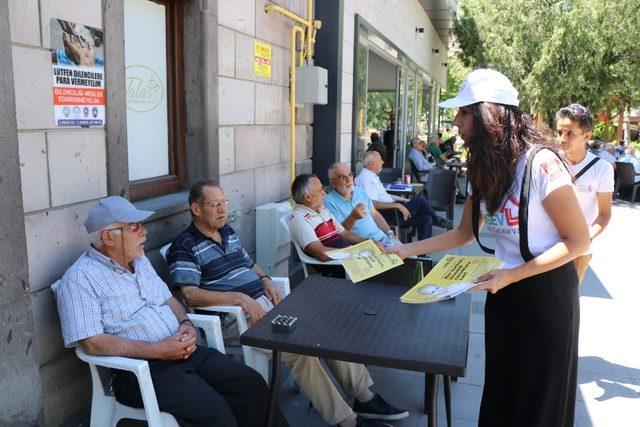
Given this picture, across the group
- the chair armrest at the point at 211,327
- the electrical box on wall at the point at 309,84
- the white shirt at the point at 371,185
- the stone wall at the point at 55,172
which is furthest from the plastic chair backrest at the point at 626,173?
the chair armrest at the point at 211,327

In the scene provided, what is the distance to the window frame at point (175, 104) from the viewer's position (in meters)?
3.34

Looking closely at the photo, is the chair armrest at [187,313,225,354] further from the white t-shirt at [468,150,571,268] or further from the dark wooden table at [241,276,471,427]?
the white t-shirt at [468,150,571,268]

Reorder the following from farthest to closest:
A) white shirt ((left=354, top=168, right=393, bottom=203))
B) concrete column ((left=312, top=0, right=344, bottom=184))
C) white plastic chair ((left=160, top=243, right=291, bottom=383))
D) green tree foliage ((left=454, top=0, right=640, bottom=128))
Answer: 1. green tree foliage ((left=454, top=0, right=640, bottom=128))
2. white shirt ((left=354, top=168, right=393, bottom=203))
3. concrete column ((left=312, top=0, right=344, bottom=184))
4. white plastic chair ((left=160, top=243, right=291, bottom=383))

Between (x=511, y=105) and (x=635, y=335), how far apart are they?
123 inches

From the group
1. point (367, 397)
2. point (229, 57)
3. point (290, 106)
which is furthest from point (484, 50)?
point (367, 397)

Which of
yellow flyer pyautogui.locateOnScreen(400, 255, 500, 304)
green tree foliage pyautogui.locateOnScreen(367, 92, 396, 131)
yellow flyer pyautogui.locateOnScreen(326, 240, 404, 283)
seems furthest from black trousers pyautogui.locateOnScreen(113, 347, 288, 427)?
green tree foliage pyautogui.locateOnScreen(367, 92, 396, 131)

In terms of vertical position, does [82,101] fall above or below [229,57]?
below

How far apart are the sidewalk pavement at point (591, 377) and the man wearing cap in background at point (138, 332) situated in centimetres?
64

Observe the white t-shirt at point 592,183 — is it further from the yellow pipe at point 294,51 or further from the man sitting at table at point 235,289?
the yellow pipe at point 294,51

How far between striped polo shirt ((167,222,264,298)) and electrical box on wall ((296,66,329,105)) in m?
2.21

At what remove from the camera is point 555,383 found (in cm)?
191

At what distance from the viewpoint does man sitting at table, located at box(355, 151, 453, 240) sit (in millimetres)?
5647

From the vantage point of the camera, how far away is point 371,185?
227 inches

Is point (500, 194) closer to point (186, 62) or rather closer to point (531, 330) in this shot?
point (531, 330)
